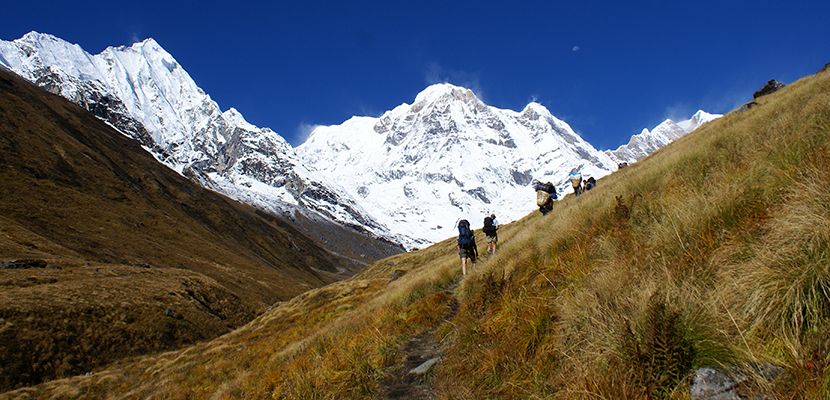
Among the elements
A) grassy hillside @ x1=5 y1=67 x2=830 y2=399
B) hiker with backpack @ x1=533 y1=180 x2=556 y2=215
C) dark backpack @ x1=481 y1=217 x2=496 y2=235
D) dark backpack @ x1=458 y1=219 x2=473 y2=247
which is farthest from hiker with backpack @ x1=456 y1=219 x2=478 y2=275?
hiker with backpack @ x1=533 y1=180 x2=556 y2=215

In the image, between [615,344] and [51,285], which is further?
[51,285]

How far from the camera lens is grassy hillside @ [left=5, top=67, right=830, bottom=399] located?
247 cm

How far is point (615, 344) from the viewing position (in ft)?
9.46

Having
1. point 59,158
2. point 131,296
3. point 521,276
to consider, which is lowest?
point 521,276

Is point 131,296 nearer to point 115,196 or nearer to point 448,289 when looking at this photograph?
point 448,289

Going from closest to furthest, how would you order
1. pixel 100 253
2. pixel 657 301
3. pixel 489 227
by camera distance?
pixel 657 301
pixel 489 227
pixel 100 253

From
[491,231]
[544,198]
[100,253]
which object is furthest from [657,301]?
[100,253]

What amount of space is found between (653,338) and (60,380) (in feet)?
91.6

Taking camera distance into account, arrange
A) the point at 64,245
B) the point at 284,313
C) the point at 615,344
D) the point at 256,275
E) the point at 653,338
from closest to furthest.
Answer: the point at 653,338 → the point at 615,344 → the point at 284,313 → the point at 64,245 → the point at 256,275

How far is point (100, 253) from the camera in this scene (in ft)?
159

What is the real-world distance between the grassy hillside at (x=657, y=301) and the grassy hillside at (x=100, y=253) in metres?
23.9

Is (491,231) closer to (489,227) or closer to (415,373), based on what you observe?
(489,227)

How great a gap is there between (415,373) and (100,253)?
204 ft

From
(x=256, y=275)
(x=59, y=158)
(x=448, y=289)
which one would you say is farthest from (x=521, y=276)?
(x=59, y=158)
